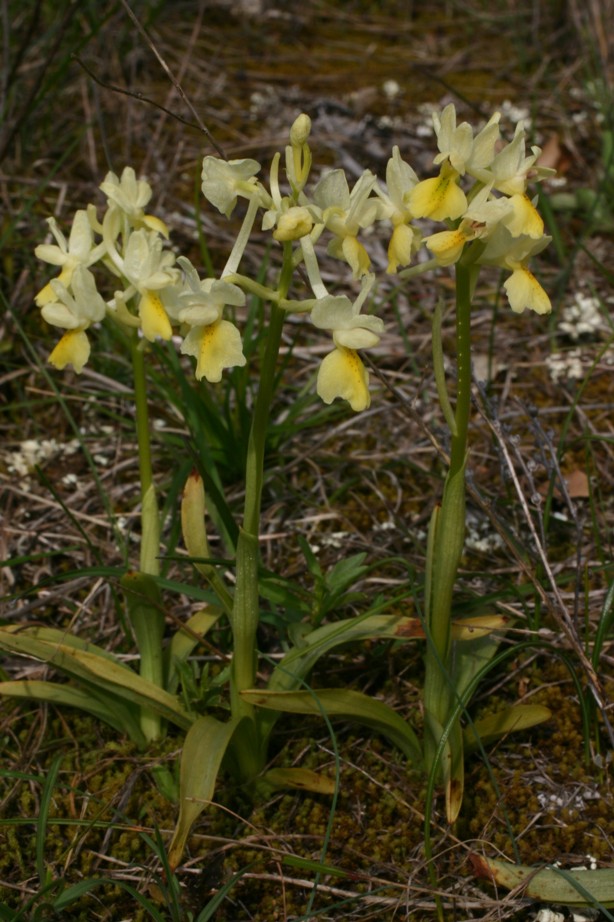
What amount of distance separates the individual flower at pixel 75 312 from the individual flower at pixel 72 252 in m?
0.05

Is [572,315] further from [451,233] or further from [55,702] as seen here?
[55,702]

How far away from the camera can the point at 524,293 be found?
183 centimetres

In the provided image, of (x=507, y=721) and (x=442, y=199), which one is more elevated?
(x=442, y=199)

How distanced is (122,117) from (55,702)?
9.44 ft

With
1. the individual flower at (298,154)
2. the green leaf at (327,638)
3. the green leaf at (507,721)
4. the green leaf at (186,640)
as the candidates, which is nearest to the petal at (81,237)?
the individual flower at (298,154)

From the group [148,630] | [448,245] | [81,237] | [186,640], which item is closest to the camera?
[448,245]

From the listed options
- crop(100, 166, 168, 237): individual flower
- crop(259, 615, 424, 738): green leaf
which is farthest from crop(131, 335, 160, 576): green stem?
crop(259, 615, 424, 738): green leaf

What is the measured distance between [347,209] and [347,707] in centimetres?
104

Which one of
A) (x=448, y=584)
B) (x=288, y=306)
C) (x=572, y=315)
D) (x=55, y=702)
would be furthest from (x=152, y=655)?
(x=572, y=315)

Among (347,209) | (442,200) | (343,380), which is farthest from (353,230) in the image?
(343,380)

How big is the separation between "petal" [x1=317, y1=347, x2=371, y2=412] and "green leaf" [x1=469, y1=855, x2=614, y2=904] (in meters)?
1.00

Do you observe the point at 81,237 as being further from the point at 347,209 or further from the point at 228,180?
the point at 347,209

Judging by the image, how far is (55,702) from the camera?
220 centimetres

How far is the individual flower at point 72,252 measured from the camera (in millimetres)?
2021
